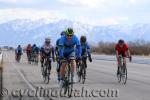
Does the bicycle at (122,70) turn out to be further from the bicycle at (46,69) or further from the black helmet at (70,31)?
the black helmet at (70,31)

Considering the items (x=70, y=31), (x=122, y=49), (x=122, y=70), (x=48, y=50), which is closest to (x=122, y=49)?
(x=122, y=49)

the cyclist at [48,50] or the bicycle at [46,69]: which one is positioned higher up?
the cyclist at [48,50]

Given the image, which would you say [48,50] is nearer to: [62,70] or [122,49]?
[122,49]

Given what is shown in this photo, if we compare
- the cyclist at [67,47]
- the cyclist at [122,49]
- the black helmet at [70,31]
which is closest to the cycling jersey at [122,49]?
the cyclist at [122,49]

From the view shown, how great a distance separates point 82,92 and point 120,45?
467cm

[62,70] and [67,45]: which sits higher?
[67,45]

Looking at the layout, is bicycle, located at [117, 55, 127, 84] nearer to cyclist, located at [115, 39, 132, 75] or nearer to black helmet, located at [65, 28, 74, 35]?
cyclist, located at [115, 39, 132, 75]

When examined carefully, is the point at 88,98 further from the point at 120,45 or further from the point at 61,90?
the point at 120,45

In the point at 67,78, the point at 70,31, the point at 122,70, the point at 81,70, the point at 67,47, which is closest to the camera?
the point at 70,31

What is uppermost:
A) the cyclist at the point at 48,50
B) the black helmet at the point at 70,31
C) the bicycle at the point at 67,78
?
the black helmet at the point at 70,31

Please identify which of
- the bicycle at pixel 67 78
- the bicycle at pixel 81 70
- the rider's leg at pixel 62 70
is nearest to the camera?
the bicycle at pixel 67 78

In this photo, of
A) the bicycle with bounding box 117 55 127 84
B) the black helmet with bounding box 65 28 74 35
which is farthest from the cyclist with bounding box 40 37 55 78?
the black helmet with bounding box 65 28 74 35

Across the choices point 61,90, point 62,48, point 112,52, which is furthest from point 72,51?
point 112,52

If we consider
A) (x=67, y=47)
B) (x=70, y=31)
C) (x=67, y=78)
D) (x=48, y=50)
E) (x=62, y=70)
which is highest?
(x=70, y=31)
